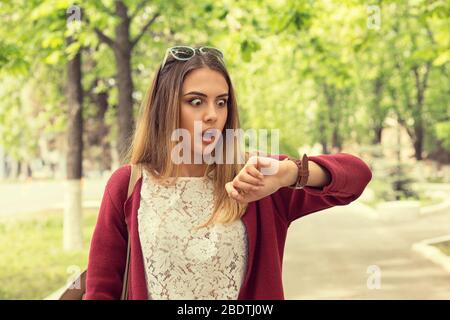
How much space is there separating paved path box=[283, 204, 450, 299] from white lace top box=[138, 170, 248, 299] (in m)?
6.43

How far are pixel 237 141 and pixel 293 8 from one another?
5.97 metres

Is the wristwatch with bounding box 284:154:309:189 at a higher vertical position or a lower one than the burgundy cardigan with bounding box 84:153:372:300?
higher

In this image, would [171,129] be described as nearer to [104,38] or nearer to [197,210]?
[197,210]

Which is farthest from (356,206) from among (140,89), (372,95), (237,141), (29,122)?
(237,141)

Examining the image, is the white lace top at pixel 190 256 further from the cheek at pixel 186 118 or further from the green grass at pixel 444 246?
the green grass at pixel 444 246

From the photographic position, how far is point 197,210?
6.73ft

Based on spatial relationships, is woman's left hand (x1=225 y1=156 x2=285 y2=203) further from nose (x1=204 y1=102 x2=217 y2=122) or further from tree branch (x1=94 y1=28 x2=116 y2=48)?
tree branch (x1=94 y1=28 x2=116 y2=48)

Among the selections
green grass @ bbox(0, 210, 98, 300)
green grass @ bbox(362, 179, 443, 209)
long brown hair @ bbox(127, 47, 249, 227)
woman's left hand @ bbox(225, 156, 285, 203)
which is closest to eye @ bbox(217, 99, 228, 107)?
long brown hair @ bbox(127, 47, 249, 227)

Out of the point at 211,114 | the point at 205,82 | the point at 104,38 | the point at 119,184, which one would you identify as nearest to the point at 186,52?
the point at 205,82

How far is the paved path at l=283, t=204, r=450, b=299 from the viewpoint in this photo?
8625 mm

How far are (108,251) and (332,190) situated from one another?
2.37 ft

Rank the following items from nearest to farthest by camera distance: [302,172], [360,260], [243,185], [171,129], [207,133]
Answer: [243,185]
[302,172]
[207,133]
[171,129]
[360,260]

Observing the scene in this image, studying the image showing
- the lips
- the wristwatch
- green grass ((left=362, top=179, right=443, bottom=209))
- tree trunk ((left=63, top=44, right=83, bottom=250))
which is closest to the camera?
the wristwatch

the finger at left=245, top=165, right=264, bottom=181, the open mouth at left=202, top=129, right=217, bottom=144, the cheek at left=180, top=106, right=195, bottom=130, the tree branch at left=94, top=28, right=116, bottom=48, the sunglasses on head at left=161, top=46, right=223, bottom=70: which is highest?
the tree branch at left=94, top=28, right=116, bottom=48
